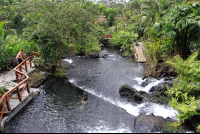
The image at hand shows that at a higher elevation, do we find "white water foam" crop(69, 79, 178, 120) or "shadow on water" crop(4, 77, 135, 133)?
"shadow on water" crop(4, 77, 135, 133)

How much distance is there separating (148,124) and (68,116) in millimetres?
3526

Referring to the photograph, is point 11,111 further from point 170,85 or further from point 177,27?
point 177,27

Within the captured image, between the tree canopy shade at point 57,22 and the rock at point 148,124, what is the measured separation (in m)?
6.91

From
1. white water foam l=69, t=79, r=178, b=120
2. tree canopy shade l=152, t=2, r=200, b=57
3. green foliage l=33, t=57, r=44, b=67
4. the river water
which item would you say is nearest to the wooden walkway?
the river water

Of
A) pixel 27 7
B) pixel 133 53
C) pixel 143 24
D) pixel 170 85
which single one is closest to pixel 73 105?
pixel 170 85

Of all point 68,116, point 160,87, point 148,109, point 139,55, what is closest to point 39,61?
point 68,116

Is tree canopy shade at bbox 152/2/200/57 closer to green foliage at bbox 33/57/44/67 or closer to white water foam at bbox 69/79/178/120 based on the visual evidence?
white water foam at bbox 69/79/178/120

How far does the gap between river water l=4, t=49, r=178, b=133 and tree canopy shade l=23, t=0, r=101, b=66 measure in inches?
117

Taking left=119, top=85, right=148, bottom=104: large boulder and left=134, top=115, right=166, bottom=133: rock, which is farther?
left=119, top=85, right=148, bottom=104: large boulder

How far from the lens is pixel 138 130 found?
22.9ft

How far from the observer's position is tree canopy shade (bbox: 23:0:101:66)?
1098 cm

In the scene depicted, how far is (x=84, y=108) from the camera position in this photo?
8.62 meters

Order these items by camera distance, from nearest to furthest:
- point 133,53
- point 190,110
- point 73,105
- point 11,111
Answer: point 190,110
point 11,111
point 73,105
point 133,53

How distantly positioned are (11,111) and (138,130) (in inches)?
217
